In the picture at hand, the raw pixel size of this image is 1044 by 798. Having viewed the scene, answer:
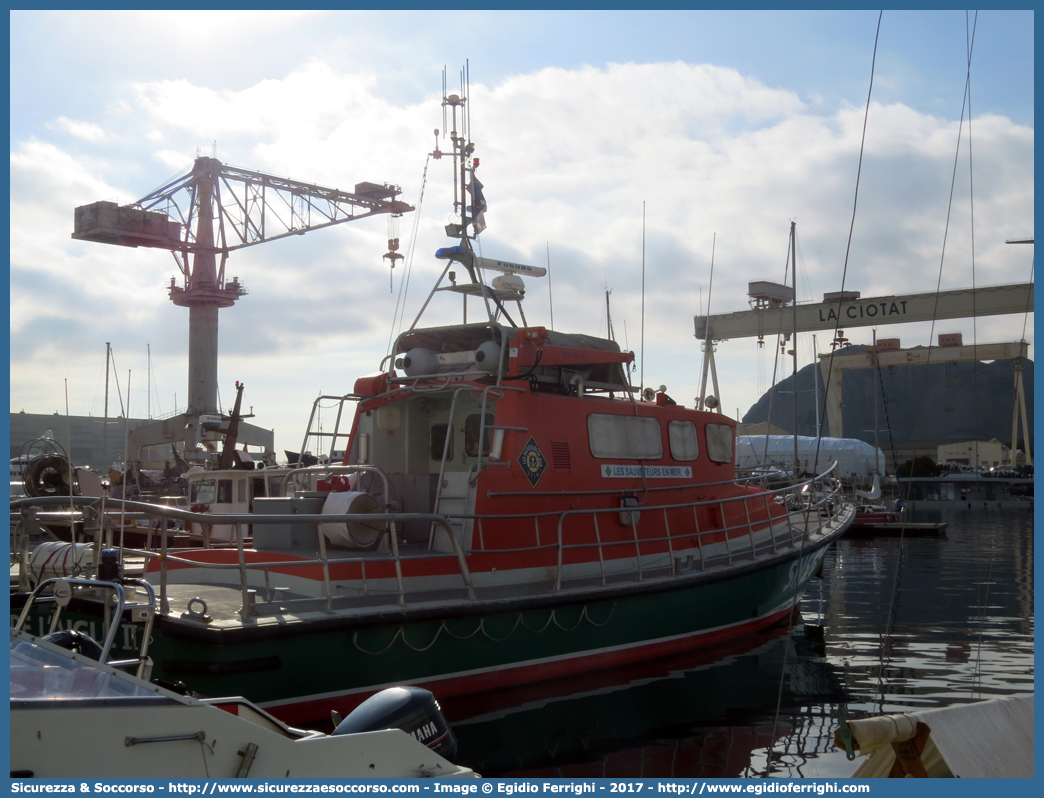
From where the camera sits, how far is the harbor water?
5.92m

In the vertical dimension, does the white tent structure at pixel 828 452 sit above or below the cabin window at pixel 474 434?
below

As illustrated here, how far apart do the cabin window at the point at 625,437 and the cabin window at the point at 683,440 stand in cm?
23

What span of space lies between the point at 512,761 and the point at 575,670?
1752mm

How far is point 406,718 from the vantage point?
438cm

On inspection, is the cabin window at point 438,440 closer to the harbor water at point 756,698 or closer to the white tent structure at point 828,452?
the harbor water at point 756,698

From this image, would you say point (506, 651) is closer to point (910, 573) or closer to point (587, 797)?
point (587, 797)

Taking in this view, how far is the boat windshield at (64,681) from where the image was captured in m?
3.03

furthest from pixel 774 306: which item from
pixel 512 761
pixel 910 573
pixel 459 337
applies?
pixel 512 761

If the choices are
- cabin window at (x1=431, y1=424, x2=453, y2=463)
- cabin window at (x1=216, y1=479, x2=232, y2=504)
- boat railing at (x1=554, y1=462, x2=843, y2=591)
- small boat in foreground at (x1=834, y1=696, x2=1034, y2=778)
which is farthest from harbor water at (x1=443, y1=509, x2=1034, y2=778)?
cabin window at (x1=216, y1=479, x2=232, y2=504)

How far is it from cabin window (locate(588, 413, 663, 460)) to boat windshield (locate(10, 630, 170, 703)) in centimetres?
560

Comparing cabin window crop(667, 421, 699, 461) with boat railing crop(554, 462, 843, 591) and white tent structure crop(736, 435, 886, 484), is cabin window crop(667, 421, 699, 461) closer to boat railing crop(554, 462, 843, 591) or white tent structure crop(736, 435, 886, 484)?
boat railing crop(554, 462, 843, 591)

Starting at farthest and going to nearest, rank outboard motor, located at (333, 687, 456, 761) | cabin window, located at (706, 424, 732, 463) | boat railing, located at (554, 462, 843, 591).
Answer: cabin window, located at (706, 424, 732, 463) → boat railing, located at (554, 462, 843, 591) → outboard motor, located at (333, 687, 456, 761)

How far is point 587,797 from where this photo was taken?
147 inches

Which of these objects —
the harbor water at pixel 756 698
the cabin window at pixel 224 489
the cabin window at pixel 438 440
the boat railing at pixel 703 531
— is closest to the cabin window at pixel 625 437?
the boat railing at pixel 703 531
